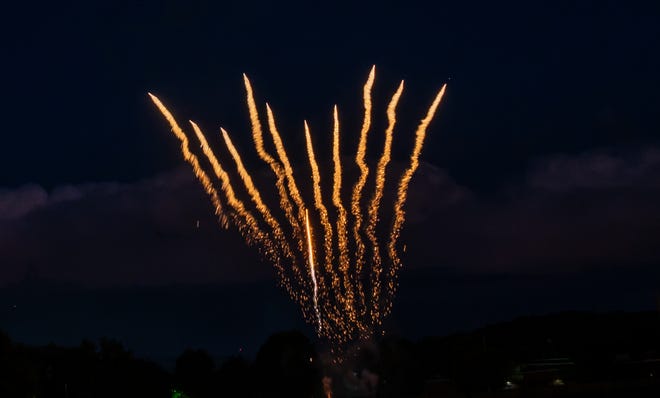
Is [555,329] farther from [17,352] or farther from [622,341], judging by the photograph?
[17,352]

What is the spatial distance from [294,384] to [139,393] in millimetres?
17076

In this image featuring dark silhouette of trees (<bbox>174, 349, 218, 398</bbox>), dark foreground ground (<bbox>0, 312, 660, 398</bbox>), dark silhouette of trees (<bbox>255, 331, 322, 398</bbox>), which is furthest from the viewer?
dark silhouette of trees (<bbox>174, 349, 218, 398</bbox>)

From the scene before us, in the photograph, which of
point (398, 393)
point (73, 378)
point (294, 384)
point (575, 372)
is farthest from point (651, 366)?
point (73, 378)

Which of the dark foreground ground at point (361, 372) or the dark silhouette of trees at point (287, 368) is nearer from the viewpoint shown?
the dark foreground ground at point (361, 372)

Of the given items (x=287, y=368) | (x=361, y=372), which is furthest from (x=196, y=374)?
(x=361, y=372)

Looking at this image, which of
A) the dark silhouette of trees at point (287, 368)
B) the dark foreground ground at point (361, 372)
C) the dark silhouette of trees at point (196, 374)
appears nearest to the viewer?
the dark foreground ground at point (361, 372)

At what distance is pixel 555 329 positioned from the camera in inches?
7003

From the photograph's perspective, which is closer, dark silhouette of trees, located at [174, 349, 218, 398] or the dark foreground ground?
the dark foreground ground

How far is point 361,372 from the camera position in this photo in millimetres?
100750

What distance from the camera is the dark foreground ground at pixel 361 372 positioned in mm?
88062

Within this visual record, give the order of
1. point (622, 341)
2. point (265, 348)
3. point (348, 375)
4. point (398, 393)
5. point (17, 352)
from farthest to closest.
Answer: point (622, 341), point (265, 348), point (348, 375), point (398, 393), point (17, 352)

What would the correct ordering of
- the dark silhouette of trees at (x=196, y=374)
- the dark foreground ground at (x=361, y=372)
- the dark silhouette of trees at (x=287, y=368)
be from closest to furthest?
the dark foreground ground at (x=361, y=372) → the dark silhouette of trees at (x=287, y=368) → the dark silhouette of trees at (x=196, y=374)

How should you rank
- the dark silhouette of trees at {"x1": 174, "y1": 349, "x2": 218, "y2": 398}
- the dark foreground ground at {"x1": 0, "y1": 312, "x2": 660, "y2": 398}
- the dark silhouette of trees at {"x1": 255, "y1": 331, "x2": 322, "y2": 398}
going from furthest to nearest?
1. the dark silhouette of trees at {"x1": 174, "y1": 349, "x2": 218, "y2": 398}
2. the dark silhouette of trees at {"x1": 255, "y1": 331, "x2": 322, "y2": 398}
3. the dark foreground ground at {"x1": 0, "y1": 312, "x2": 660, "y2": 398}

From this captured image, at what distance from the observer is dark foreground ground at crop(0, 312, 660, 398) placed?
8806cm
